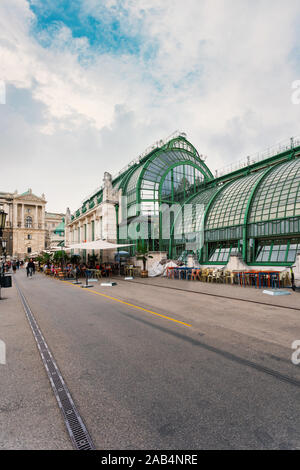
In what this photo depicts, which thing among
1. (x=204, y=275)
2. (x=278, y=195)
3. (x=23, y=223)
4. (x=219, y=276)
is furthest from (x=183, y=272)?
(x=23, y=223)

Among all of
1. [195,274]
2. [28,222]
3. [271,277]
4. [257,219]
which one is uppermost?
[28,222]

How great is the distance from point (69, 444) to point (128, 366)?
2.00 m

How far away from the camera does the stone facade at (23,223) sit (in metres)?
104

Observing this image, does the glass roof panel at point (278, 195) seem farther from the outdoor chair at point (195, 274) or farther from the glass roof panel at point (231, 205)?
the outdoor chair at point (195, 274)

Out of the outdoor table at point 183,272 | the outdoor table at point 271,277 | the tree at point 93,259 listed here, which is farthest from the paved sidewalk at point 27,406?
the tree at point 93,259

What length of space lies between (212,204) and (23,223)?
331ft

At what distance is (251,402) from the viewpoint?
11.2 feet

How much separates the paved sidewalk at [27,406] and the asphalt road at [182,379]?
23cm

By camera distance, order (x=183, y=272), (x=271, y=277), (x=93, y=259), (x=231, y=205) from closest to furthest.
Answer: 1. (x=271, y=277)
2. (x=183, y=272)
3. (x=231, y=205)
4. (x=93, y=259)

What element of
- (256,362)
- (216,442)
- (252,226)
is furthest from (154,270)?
(216,442)

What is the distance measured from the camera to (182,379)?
4.07 metres

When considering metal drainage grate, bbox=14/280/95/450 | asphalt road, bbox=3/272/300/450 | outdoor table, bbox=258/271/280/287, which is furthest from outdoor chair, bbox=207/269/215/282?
metal drainage grate, bbox=14/280/95/450

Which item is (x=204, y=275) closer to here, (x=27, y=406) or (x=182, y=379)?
(x=182, y=379)

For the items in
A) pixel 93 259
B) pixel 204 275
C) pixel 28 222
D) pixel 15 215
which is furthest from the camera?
pixel 28 222
